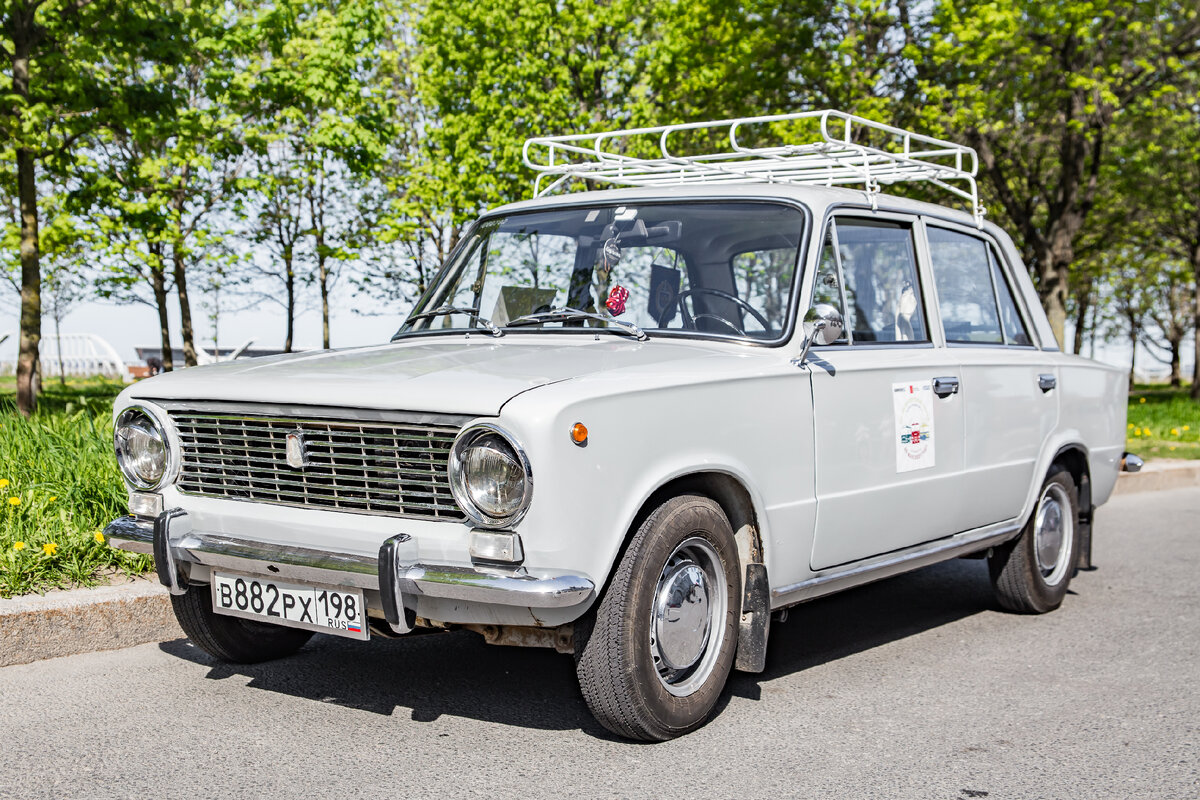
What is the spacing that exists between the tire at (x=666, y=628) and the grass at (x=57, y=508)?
111 inches

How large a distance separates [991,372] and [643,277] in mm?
1809

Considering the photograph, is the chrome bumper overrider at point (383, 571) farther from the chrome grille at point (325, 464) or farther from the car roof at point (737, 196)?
the car roof at point (737, 196)

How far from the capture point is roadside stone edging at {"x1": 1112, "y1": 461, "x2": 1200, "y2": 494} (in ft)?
36.2

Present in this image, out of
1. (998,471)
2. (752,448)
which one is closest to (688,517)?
(752,448)

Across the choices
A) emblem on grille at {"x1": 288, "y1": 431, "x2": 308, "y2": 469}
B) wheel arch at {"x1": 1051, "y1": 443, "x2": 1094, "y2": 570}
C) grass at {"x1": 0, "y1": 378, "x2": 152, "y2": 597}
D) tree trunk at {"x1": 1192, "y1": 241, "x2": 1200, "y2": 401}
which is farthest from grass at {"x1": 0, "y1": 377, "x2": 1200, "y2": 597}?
tree trunk at {"x1": 1192, "y1": 241, "x2": 1200, "y2": 401}

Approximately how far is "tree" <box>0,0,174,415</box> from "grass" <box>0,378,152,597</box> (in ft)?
15.3

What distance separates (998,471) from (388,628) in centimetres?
309

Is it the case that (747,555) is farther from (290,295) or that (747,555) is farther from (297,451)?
(290,295)

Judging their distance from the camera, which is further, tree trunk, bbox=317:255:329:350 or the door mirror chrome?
tree trunk, bbox=317:255:329:350

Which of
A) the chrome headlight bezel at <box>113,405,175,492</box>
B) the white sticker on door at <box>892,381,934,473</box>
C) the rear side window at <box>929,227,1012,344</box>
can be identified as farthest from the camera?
the rear side window at <box>929,227,1012,344</box>

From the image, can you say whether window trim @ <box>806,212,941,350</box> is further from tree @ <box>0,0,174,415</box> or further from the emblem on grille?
tree @ <box>0,0,174,415</box>

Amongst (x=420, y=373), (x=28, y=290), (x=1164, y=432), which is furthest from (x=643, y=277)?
(x=1164, y=432)

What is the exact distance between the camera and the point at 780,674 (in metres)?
4.93

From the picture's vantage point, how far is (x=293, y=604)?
3859 millimetres
